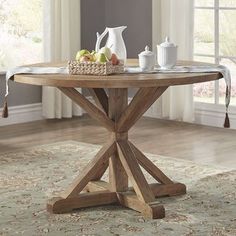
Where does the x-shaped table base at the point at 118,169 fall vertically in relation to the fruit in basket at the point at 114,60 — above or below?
below

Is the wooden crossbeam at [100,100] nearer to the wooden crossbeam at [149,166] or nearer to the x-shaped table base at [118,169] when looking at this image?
the x-shaped table base at [118,169]

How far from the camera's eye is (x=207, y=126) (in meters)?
6.81

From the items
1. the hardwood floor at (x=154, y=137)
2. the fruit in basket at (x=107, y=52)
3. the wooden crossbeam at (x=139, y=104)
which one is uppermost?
the fruit in basket at (x=107, y=52)

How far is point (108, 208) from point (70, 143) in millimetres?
1946

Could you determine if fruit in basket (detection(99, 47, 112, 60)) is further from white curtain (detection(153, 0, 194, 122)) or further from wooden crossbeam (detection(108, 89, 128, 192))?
white curtain (detection(153, 0, 194, 122))

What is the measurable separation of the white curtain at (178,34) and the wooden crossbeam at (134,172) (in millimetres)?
2727

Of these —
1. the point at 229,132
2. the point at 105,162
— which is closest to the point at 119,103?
the point at 105,162

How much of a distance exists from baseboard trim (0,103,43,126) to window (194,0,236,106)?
5.06 feet

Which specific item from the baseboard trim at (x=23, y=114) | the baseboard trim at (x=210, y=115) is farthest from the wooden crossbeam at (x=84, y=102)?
the baseboard trim at (x=23, y=114)

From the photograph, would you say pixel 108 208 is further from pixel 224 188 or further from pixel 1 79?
pixel 1 79

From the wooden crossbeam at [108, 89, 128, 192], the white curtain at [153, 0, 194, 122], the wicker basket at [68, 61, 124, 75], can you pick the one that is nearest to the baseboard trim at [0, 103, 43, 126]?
the white curtain at [153, 0, 194, 122]

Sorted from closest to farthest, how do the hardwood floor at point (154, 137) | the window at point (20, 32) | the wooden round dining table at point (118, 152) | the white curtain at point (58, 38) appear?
the wooden round dining table at point (118, 152) → the hardwood floor at point (154, 137) → the window at point (20, 32) → the white curtain at point (58, 38)

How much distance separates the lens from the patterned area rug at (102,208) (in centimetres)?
377

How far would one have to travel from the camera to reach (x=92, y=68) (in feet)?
13.2
